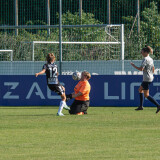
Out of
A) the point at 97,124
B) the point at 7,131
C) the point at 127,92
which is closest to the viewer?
the point at 7,131

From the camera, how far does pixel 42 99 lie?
2098 centimetres

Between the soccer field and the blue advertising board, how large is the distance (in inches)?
174

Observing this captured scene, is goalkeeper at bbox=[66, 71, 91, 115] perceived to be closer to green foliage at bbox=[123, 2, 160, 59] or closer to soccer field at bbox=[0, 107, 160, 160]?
soccer field at bbox=[0, 107, 160, 160]

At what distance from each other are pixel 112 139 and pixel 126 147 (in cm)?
106

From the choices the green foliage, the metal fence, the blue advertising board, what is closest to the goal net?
the metal fence

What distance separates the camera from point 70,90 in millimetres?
20953

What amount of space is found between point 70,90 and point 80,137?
32.7 feet

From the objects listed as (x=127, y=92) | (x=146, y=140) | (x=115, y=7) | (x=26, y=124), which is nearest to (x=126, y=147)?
(x=146, y=140)

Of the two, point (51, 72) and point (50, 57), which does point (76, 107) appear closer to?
point (51, 72)

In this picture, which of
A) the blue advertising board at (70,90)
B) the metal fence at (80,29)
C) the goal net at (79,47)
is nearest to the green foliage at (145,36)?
the metal fence at (80,29)

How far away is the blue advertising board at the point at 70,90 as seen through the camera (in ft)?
66.2

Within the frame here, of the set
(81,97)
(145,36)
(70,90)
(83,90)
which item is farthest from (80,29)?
(83,90)

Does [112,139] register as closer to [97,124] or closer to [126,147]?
[126,147]

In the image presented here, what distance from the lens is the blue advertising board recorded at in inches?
795
